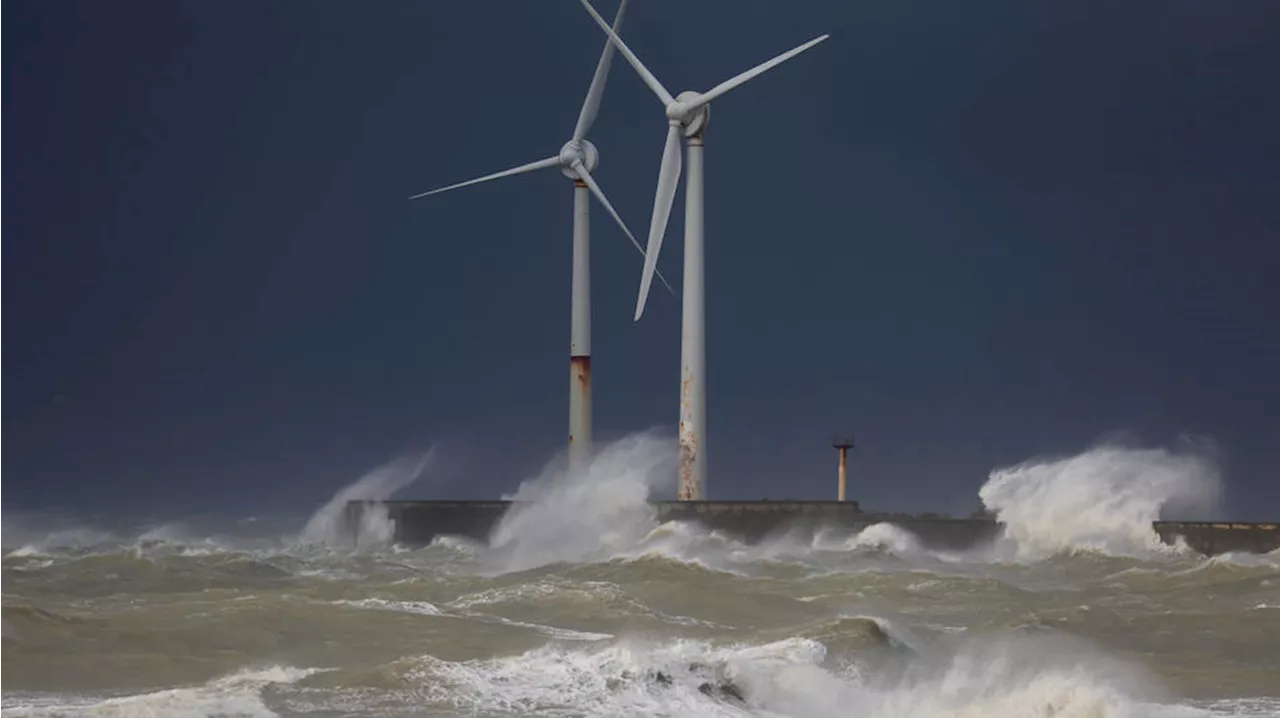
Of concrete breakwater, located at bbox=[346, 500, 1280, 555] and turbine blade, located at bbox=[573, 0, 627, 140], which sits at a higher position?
turbine blade, located at bbox=[573, 0, 627, 140]

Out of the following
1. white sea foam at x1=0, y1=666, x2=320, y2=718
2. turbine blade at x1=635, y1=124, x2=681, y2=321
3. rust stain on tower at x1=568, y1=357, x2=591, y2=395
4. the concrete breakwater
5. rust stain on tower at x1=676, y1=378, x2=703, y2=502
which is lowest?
white sea foam at x1=0, y1=666, x2=320, y2=718

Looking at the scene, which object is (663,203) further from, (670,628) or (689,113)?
(670,628)

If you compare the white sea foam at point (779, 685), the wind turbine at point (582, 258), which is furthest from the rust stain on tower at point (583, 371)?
the white sea foam at point (779, 685)

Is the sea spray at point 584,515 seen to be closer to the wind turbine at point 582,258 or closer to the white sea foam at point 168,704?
the wind turbine at point 582,258

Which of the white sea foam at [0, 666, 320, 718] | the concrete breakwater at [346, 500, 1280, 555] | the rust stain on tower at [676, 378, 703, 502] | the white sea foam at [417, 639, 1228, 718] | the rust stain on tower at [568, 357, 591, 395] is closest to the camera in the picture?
the white sea foam at [0, 666, 320, 718]

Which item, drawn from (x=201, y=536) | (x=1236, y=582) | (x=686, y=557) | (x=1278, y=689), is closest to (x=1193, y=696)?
(x=1278, y=689)

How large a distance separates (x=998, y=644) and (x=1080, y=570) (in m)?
24.5

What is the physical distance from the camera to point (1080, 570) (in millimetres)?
50812

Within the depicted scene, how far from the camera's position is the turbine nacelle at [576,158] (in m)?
69.1

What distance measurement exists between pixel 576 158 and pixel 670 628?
39746mm

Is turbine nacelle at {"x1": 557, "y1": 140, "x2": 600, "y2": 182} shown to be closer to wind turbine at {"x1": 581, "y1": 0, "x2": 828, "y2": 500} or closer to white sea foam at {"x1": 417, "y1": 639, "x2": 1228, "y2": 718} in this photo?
wind turbine at {"x1": 581, "y1": 0, "x2": 828, "y2": 500}

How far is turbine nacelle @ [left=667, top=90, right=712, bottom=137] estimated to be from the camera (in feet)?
200

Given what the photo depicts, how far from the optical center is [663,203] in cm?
5972

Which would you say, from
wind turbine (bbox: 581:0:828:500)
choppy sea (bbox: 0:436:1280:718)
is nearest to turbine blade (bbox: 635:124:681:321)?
wind turbine (bbox: 581:0:828:500)
